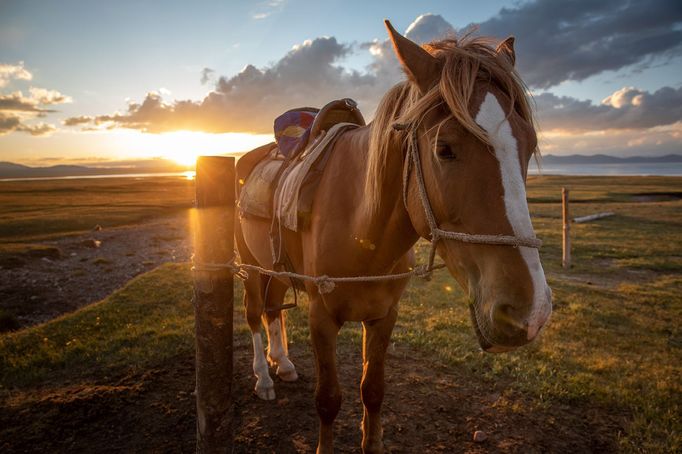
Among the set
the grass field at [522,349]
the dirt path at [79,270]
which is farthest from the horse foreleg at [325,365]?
the dirt path at [79,270]

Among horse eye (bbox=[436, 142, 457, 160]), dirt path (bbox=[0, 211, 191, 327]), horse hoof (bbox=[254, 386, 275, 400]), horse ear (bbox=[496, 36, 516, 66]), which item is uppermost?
horse ear (bbox=[496, 36, 516, 66])

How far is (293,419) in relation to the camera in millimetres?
3822

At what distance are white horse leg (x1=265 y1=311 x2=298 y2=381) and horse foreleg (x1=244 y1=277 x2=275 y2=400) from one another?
0.56 feet

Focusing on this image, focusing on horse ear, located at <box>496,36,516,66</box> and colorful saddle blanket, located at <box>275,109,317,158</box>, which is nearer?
horse ear, located at <box>496,36,516,66</box>

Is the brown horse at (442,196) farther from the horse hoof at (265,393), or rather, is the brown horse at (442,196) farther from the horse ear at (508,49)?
the horse hoof at (265,393)

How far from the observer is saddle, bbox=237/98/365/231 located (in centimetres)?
275

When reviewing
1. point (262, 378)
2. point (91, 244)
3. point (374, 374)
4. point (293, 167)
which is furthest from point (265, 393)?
point (91, 244)

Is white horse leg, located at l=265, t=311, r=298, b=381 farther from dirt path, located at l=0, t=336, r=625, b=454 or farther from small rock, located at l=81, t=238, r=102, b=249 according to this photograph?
small rock, located at l=81, t=238, r=102, b=249

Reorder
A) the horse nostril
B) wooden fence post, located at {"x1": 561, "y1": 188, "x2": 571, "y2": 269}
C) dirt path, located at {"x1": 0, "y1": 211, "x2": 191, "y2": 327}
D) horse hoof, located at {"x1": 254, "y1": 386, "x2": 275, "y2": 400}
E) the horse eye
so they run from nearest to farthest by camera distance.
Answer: the horse nostril < the horse eye < horse hoof, located at {"x1": 254, "y1": 386, "x2": 275, "y2": 400} < dirt path, located at {"x1": 0, "y1": 211, "x2": 191, "y2": 327} < wooden fence post, located at {"x1": 561, "y1": 188, "x2": 571, "y2": 269}

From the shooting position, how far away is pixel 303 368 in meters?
4.94

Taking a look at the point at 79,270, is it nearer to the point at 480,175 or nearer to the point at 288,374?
the point at 288,374

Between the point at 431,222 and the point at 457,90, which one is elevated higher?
the point at 457,90

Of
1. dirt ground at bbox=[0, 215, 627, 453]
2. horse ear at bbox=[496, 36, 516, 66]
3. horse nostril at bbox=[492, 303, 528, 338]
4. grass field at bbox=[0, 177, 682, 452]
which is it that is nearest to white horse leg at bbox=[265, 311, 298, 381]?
dirt ground at bbox=[0, 215, 627, 453]

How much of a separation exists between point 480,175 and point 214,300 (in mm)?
1684
